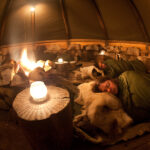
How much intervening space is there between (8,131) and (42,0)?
19.4 feet

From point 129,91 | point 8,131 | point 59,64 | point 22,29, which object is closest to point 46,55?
point 22,29

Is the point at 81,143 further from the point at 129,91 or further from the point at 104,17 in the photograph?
the point at 104,17

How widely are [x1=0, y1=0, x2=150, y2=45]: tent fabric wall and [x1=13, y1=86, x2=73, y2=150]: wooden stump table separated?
16.8ft

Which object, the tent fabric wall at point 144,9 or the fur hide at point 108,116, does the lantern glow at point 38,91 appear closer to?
the fur hide at point 108,116

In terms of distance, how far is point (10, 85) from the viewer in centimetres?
265

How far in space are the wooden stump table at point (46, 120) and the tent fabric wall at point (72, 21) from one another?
16.8ft

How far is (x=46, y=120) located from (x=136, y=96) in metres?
1.59

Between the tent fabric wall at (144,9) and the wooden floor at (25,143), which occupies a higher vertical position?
the tent fabric wall at (144,9)

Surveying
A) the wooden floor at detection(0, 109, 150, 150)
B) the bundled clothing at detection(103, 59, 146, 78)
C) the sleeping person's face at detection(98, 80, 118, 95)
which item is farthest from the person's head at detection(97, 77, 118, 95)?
the bundled clothing at detection(103, 59, 146, 78)

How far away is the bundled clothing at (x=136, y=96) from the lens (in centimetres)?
194

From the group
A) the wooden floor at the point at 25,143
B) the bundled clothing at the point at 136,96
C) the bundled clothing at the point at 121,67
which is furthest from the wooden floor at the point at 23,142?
the bundled clothing at the point at 121,67

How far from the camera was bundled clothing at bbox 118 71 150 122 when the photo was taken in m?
1.94

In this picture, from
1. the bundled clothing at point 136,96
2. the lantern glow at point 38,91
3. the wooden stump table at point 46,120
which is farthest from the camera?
the bundled clothing at point 136,96

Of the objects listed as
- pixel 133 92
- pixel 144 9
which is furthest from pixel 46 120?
pixel 144 9
